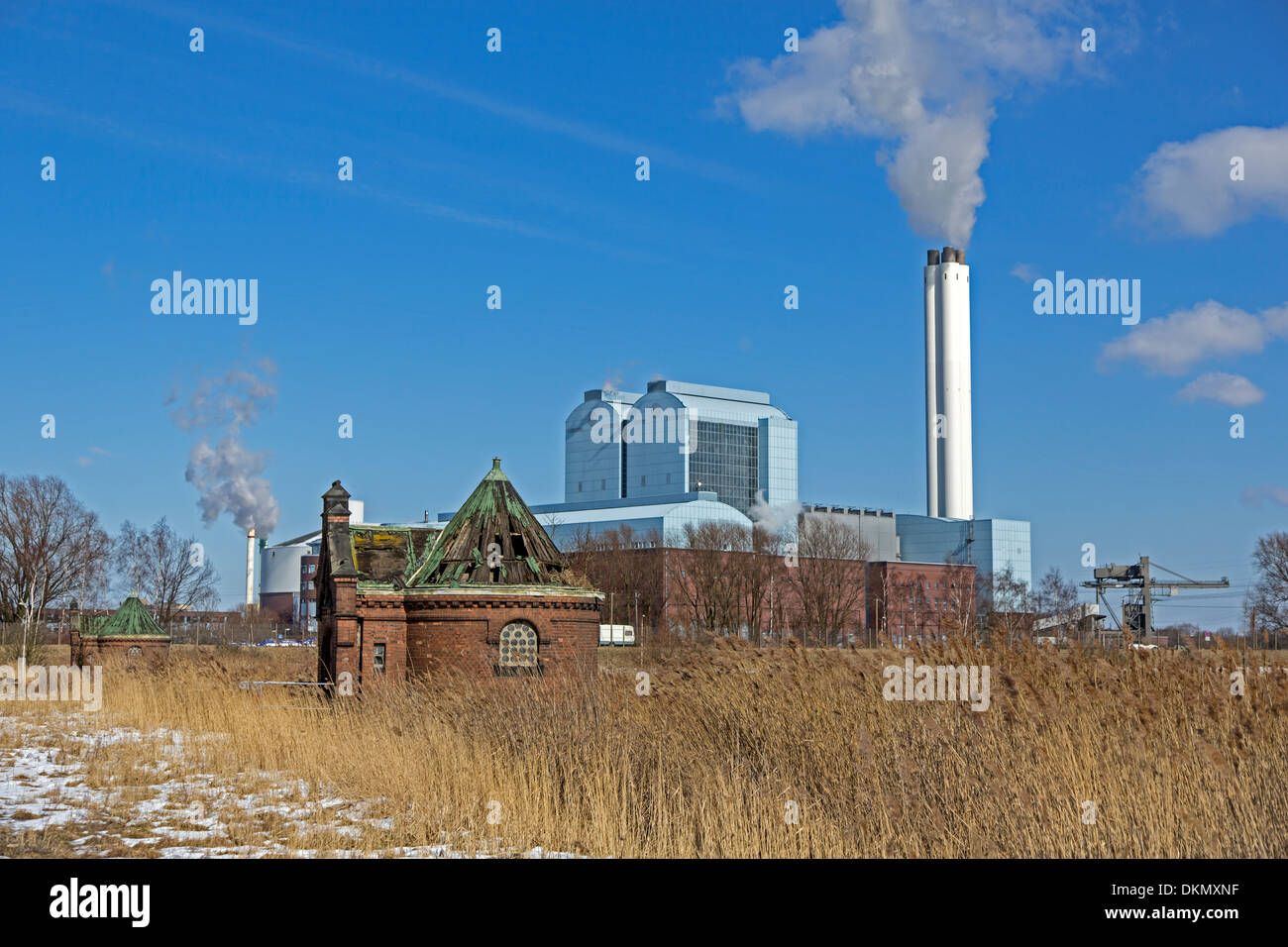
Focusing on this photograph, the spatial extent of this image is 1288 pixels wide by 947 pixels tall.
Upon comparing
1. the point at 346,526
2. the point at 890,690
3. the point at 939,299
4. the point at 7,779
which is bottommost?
the point at 7,779

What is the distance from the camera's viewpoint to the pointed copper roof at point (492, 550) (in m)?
31.8

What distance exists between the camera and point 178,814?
1231 cm

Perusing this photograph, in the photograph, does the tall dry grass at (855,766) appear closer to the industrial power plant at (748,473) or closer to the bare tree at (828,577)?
the bare tree at (828,577)

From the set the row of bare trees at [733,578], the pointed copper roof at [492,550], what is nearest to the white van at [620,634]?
the row of bare trees at [733,578]

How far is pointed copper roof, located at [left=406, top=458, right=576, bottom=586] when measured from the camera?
104ft

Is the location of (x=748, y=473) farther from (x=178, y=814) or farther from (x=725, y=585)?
(x=178, y=814)

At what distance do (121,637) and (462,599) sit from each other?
24.4 metres

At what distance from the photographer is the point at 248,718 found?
753 inches

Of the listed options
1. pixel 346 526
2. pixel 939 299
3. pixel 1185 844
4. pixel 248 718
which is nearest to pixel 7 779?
pixel 248 718

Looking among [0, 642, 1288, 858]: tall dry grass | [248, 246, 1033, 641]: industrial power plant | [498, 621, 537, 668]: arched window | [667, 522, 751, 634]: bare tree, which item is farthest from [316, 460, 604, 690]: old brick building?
[248, 246, 1033, 641]: industrial power plant

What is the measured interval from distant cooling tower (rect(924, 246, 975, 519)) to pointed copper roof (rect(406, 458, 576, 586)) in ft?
243
